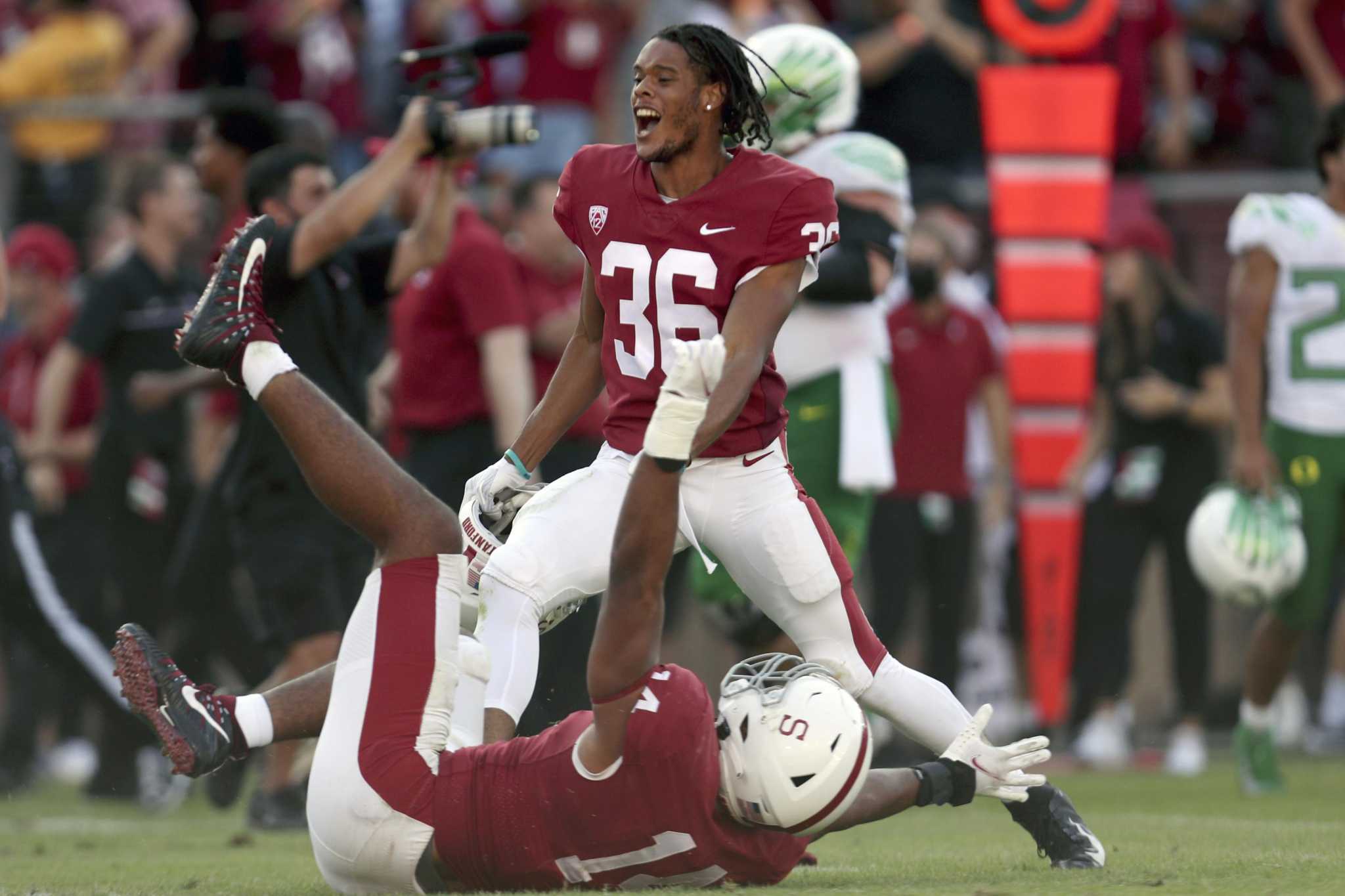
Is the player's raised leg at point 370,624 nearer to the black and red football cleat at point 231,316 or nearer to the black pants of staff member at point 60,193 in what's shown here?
the black and red football cleat at point 231,316

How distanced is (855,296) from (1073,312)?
10.2 ft

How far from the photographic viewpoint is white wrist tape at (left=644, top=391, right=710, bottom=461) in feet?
12.6

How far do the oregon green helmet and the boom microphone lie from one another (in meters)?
0.72

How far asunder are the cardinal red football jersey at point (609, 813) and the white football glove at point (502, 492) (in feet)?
2.82

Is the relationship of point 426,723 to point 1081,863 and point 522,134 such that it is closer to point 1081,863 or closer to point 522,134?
point 1081,863

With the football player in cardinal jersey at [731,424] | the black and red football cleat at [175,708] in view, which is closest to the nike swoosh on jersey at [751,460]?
the football player in cardinal jersey at [731,424]

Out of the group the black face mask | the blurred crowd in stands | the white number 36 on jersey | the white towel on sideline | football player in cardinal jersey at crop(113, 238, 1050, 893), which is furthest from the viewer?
the black face mask

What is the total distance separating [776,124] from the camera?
6.38 meters

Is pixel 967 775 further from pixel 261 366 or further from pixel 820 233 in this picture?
pixel 261 366

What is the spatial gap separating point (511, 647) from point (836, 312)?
7.18 ft

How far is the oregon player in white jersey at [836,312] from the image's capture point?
6.38 m

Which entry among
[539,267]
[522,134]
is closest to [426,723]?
[522,134]

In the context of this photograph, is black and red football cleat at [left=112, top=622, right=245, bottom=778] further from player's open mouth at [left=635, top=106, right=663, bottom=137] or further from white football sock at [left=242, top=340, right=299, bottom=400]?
player's open mouth at [left=635, top=106, right=663, bottom=137]

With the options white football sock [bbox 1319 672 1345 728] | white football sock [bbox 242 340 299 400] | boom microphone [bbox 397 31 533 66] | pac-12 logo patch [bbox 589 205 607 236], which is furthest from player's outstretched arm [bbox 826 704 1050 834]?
white football sock [bbox 1319 672 1345 728]
